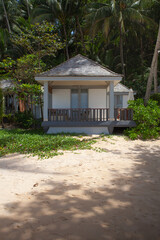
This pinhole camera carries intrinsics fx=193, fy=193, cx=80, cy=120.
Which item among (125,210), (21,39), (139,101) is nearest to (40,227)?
(125,210)

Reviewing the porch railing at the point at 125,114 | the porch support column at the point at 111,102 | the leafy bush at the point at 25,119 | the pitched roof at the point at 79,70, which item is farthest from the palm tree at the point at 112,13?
the leafy bush at the point at 25,119

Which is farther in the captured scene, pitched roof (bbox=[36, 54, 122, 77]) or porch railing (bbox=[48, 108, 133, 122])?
porch railing (bbox=[48, 108, 133, 122])

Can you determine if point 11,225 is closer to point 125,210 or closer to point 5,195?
point 5,195

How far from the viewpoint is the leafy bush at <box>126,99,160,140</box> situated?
418 inches

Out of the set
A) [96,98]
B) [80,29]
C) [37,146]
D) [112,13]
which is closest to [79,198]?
[37,146]

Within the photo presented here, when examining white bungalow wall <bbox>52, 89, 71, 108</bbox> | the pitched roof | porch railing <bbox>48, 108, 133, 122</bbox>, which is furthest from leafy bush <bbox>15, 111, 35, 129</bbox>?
the pitched roof

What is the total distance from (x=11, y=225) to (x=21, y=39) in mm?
14068

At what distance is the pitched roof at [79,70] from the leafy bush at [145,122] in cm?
247

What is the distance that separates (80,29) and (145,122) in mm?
16336

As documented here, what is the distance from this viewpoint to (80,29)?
74.3ft

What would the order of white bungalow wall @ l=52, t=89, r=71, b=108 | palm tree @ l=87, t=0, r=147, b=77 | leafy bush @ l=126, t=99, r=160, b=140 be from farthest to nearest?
palm tree @ l=87, t=0, r=147, b=77 → white bungalow wall @ l=52, t=89, r=71, b=108 → leafy bush @ l=126, t=99, r=160, b=140

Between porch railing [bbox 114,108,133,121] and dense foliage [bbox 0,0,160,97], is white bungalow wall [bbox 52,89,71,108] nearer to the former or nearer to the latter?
dense foliage [bbox 0,0,160,97]

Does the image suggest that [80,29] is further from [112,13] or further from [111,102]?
[111,102]

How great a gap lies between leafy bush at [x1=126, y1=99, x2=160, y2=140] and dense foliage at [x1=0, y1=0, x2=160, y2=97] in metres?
7.93
